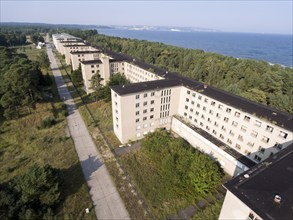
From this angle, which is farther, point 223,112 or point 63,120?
point 63,120

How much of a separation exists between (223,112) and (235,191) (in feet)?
77.9

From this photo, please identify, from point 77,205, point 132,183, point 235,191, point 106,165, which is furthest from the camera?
point 106,165

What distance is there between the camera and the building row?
3288cm

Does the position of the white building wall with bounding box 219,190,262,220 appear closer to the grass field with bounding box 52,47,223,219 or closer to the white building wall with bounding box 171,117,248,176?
the grass field with bounding box 52,47,223,219

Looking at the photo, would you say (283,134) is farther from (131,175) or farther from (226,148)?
(131,175)

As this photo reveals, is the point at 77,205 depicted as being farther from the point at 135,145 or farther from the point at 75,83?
the point at 75,83

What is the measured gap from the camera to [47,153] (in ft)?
135

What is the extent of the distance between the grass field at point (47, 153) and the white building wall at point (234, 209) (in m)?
19.5

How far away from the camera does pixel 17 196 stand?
26125 millimetres

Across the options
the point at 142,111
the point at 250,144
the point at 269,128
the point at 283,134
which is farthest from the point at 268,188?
the point at 142,111

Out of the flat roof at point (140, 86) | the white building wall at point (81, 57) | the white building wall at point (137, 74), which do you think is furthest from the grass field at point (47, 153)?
the white building wall at point (81, 57)

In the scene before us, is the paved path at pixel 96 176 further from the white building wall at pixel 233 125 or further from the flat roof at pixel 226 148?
the white building wall at pixel 233 125

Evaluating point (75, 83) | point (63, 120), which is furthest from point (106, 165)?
point (75, 83)

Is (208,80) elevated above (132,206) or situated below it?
above
